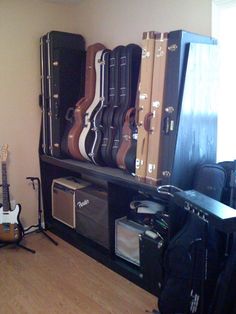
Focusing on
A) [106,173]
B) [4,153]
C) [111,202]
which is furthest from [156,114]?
[4,153]

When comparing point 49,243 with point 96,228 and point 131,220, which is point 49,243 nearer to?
point 96,228

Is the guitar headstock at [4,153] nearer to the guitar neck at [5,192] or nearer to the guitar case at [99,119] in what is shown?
the guitar neck at [5,192]

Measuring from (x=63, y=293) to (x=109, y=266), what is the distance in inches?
16.7

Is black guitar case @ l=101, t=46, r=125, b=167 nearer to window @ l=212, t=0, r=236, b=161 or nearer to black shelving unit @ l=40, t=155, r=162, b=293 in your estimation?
black shelving unit @ l=40, t=155, r=162, b=293

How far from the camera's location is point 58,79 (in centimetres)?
255

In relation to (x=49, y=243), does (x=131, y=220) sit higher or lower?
higher

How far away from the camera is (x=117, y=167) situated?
7.54ft

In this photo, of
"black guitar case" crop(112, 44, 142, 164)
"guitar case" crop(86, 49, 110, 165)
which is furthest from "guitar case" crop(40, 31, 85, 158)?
"black guitar case" crop(112, 44, 142, 164)

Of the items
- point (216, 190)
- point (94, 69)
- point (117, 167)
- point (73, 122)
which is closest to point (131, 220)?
point (117, 167)

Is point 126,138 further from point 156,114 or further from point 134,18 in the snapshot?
point 134,18

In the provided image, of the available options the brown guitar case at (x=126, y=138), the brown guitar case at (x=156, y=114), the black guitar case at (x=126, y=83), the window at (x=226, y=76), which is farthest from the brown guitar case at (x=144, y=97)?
the window at (x=226, y=76)

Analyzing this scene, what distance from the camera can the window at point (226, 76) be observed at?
6.19 feet

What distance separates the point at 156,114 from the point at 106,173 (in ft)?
2.02

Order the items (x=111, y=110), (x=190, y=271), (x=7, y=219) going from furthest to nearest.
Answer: (x=7, y=219) → (x=111, y=110) → (x=190, y=271)
